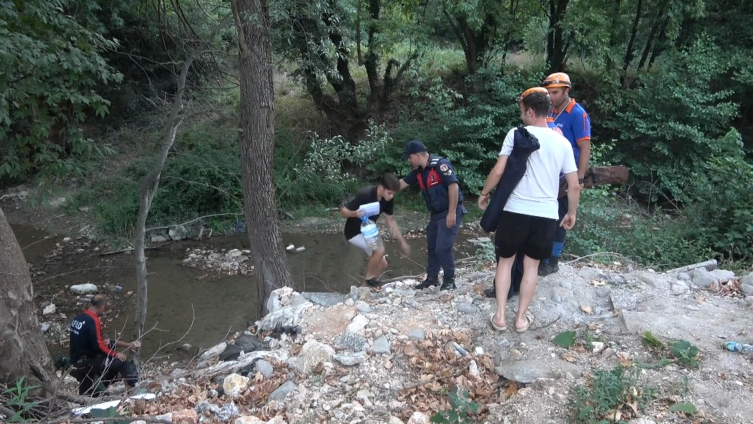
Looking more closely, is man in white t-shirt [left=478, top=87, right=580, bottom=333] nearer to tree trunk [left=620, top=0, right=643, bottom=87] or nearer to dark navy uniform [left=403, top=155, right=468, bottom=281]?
dark navy uniform [left=403, top=155, right=468, bottom=281]

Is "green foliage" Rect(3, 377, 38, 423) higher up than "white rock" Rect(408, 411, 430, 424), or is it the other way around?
"green foliage" Rect(3, 377, 38, 423)

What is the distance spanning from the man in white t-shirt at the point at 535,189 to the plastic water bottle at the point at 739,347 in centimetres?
131

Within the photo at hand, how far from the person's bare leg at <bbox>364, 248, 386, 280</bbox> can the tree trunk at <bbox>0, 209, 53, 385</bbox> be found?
3255 mm

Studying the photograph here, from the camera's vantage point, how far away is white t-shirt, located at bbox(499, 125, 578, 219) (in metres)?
3.63

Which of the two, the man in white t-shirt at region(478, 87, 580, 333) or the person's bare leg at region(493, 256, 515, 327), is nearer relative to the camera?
the man in white t-shirt at region(478, 87, 580, 333)

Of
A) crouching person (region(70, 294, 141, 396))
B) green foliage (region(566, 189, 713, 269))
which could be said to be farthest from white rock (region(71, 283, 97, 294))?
green foliage (region(566, 189, 713, 269))

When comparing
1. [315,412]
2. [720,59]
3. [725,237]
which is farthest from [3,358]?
[720,59]

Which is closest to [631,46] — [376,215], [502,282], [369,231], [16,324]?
[376,215]

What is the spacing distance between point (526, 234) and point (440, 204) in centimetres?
139

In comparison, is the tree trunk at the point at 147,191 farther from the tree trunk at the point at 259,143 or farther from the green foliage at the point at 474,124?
the green foliage at the point at 474,124

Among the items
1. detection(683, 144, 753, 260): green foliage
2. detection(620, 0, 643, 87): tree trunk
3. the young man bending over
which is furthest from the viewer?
detection(620, 0, 643, 87): tree trunk

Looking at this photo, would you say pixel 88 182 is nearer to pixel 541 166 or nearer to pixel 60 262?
pixel 60 262

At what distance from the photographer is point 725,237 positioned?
7449mm

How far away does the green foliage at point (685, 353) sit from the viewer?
3396mm
